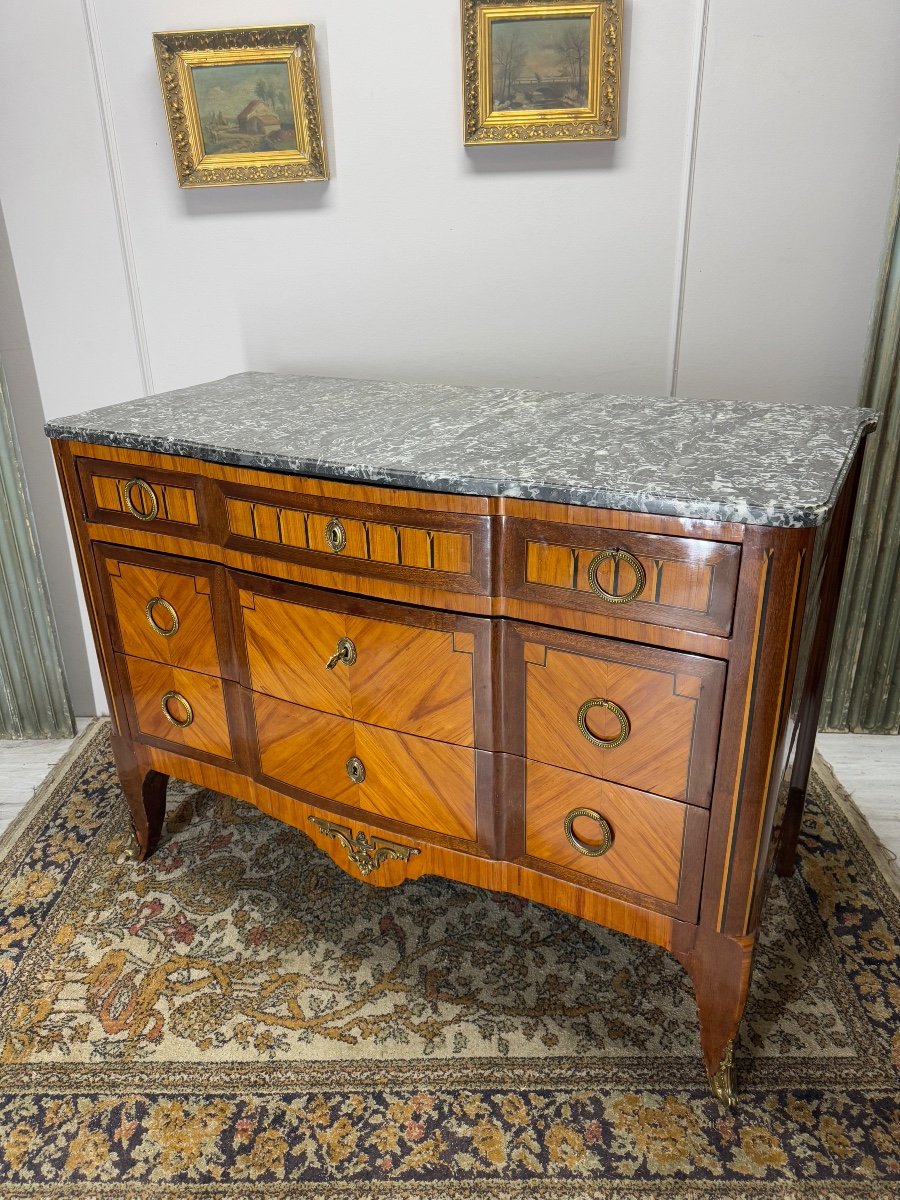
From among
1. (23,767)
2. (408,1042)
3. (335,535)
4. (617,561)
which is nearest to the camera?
(617,561)

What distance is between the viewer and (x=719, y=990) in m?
1.45

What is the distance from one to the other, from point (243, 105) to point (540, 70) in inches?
27.6

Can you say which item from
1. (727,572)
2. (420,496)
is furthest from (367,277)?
(727,572)

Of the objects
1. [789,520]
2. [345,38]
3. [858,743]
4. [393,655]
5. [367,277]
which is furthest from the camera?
[858,743]

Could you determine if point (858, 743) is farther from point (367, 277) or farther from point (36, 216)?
point (36, 216)

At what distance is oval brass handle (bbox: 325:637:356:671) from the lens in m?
1.56

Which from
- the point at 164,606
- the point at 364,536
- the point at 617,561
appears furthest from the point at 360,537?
the point at 164,606

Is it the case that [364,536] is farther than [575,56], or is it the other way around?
[575,56]

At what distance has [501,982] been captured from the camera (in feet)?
5.80

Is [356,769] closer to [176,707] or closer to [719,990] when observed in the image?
[176,707]

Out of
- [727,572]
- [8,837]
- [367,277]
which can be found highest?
[367,277]

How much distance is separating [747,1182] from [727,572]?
98cm

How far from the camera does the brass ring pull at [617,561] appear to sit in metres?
1.26

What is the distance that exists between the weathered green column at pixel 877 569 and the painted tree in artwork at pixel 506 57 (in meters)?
0.87
